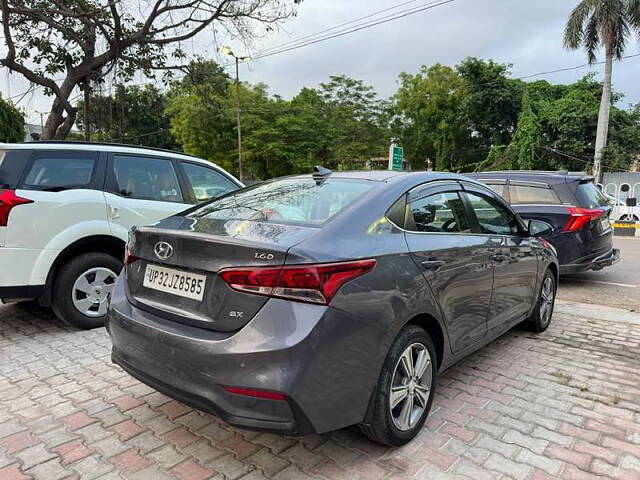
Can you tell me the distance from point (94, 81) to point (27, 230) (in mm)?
10397

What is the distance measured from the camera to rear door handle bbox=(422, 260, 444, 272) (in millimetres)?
2627

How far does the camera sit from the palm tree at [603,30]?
21.1 metres

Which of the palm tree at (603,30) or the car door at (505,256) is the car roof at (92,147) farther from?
the palm tree at (603,30)

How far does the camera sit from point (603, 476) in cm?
235

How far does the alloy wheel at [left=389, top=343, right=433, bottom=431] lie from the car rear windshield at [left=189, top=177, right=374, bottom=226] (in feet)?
2.94

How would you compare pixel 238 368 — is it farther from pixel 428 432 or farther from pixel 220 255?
pixel 428 432

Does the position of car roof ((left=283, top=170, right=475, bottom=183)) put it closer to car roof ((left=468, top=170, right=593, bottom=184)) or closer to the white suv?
the white suv

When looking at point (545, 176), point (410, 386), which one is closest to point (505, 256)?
point (410, 386)

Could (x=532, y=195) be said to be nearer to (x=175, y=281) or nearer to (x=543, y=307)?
(x=543, y=307)

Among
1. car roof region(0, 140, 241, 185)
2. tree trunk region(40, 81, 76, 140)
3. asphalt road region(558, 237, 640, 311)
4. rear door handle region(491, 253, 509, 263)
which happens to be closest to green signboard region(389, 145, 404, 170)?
asphalt road region(558, 237, 640, 311)

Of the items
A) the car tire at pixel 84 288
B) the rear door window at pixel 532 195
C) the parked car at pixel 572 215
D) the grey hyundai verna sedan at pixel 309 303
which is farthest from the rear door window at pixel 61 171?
the rear door window at pixel 532 195

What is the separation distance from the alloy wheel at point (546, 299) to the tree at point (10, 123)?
18636mm

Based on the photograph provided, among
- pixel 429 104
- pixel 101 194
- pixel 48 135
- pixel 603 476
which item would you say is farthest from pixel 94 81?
Answer: pixel 429 104

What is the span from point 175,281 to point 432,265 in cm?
143
